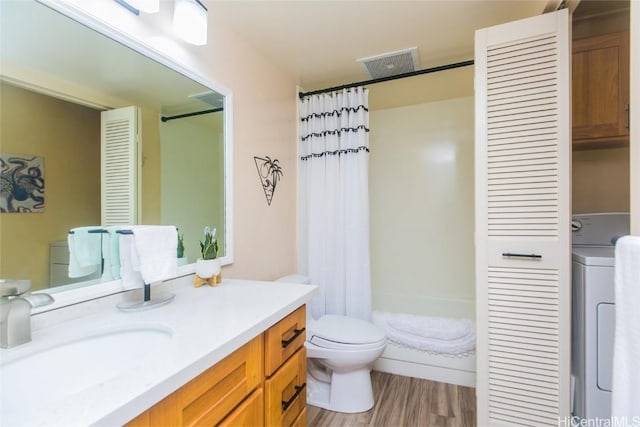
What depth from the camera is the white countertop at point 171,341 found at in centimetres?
50

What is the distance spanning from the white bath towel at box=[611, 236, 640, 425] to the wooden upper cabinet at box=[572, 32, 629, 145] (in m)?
1.27

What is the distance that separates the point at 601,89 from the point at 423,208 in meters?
1.44

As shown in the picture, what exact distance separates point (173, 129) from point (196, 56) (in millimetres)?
383

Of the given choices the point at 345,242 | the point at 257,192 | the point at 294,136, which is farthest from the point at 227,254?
the point at 294,136

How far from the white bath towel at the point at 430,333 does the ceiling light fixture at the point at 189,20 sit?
2110mm

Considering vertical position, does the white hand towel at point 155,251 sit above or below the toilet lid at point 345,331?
above

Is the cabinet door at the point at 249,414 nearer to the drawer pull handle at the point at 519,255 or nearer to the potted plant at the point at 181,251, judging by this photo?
the potted plant at the point at 181,251

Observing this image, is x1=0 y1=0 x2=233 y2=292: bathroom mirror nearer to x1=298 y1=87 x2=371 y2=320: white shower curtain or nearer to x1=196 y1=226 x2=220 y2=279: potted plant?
x1=196 y1=226 x2=220 y2=279: potted plant

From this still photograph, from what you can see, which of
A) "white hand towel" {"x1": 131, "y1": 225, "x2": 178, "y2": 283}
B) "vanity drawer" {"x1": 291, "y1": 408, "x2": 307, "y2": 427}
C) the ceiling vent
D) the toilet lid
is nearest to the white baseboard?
the toilet lid

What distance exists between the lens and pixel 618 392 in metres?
0.76

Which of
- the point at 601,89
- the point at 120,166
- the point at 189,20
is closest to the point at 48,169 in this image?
the point at 120,166

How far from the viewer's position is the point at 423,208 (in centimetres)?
282

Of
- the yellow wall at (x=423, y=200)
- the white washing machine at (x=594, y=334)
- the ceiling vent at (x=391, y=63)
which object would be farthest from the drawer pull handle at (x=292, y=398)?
the ceiling vent at (x=391, y=63)

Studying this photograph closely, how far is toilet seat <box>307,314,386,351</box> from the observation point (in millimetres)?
1731
